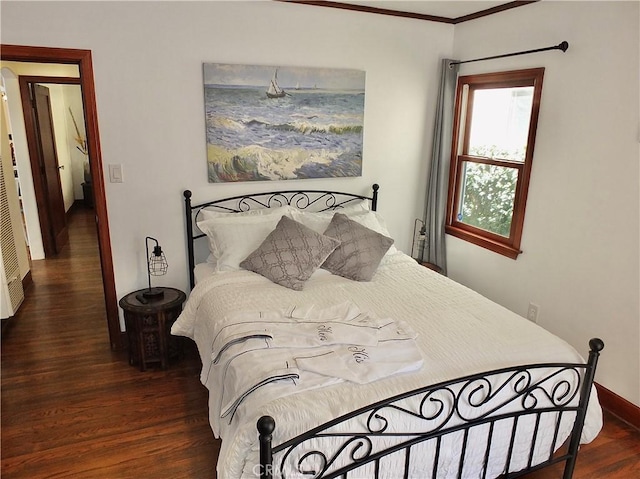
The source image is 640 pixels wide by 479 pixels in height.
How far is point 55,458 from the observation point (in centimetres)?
231

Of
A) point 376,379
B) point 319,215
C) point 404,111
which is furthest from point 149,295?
point 404,111

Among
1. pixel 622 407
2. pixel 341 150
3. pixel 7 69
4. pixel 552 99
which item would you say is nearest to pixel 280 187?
pixel 341 150

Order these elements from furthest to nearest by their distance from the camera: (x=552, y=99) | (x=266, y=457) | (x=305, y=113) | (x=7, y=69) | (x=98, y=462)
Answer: (x=7, y=69), (x=305, y=113), (x=552, y=99), (x=98, y=462), (x=266, y=457)

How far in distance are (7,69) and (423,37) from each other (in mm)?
4141

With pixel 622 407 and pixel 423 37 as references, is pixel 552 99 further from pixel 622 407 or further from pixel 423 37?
pixel 622 407

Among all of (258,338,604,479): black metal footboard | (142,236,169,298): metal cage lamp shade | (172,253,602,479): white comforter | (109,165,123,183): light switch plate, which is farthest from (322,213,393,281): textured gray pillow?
(109,165,123,183): light switch plate

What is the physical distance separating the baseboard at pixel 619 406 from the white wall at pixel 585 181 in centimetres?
4

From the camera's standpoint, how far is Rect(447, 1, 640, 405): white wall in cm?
256

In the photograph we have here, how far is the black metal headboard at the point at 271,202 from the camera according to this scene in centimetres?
337

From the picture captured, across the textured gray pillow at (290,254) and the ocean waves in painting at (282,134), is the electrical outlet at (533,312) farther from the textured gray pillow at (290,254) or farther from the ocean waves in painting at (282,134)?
the ocean waves in painting at (282,134)

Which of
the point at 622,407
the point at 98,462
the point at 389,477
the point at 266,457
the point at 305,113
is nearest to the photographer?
the point at 266,457

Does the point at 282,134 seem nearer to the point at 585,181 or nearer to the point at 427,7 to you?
the point at 427,7

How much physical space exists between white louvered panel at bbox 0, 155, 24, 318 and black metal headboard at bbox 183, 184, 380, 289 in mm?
1452

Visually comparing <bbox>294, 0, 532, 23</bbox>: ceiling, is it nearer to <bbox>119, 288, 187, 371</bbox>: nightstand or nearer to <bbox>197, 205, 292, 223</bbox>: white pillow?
<bbox>197, 205, 292, 223</bbox>: white pillow
